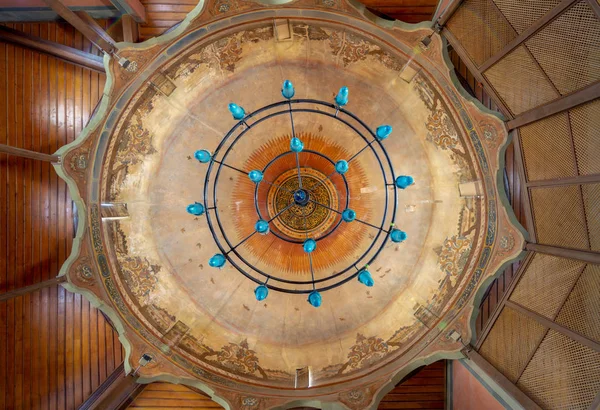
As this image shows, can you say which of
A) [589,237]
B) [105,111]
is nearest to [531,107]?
[589,237]

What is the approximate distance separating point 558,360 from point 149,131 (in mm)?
7182

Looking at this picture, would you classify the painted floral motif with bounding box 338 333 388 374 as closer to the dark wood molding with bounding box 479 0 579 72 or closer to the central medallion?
the central medallion

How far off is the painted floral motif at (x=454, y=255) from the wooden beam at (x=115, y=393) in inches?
231

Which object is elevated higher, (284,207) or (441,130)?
(441,130)

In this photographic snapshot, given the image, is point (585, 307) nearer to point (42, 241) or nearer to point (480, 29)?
point (480, 29)

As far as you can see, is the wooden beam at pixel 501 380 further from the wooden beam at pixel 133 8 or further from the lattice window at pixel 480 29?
the wooden beam at pixel 133 8

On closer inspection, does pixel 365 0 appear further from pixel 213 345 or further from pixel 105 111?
pixel 213 345

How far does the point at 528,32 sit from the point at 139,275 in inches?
284

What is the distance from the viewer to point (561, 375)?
479 cm

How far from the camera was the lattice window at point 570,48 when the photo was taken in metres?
4.19

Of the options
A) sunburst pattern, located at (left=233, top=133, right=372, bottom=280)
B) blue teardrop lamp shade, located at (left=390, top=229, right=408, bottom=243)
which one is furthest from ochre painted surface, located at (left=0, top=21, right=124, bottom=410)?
blue teardrop lamp shade, located at (left=390, top=229, right=408, bottom=243)

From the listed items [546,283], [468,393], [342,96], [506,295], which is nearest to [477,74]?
[342,96]

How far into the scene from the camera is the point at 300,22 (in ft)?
21.0

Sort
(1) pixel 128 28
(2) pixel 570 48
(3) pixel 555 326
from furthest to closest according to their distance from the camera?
(1) pixel 128 28, (3) pixel 555 326, (2) pixel 570 48
